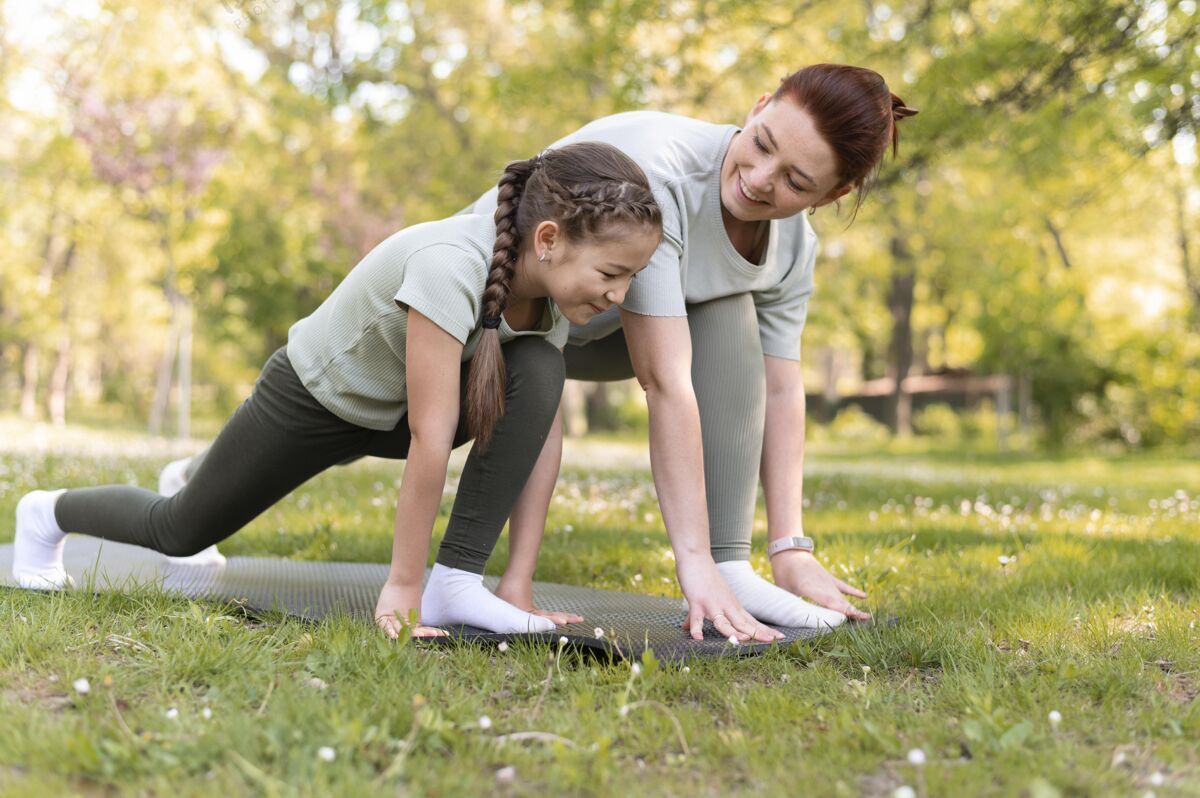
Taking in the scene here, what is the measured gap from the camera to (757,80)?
13.5m

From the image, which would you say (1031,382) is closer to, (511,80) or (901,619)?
(511,80)

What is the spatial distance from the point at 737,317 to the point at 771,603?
0.94m

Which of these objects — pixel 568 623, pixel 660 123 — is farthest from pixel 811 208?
pixel 568 623

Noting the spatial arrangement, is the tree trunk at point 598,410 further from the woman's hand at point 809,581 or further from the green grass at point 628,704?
the woman's hand at point 809,581

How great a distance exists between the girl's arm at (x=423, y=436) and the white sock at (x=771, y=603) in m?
0.94

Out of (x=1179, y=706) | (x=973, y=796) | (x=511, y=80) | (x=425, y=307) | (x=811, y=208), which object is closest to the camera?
(x=973, y=796)

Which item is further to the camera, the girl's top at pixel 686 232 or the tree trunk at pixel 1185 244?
the tree trunk at pixel 1185 244

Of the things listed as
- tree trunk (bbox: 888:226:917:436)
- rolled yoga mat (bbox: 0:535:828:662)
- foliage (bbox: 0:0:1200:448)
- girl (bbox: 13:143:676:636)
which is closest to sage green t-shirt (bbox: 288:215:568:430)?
girl (bbox: 13:143:676:636)

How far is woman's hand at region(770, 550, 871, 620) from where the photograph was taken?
3.30m

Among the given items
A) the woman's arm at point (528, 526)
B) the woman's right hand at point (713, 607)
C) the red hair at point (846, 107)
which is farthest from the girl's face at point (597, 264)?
the woman's right hand at point (713, 607)

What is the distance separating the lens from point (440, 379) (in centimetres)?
276

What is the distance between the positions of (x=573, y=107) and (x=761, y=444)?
11429 mm

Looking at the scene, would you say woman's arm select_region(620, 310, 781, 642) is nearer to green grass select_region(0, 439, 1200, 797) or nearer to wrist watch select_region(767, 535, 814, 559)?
green grass select_region(0, 439, 1200, 797)

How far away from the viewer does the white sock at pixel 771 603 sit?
10.00ft
